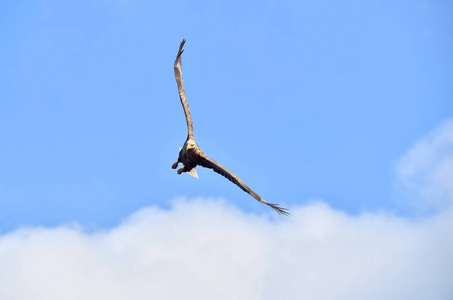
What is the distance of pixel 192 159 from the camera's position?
27859 millimetres

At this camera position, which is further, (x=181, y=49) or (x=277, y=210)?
(x=181, y=49)

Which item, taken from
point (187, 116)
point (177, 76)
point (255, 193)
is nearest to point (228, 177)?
point (255, 193)

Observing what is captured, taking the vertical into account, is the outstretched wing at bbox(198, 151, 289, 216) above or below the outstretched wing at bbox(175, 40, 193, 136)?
below

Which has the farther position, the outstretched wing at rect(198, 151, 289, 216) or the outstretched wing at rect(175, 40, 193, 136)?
the outstretched wing at rect(175, 40, 193, 136)

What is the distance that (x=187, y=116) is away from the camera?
29.1 m

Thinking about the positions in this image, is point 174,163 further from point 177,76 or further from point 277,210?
point 277,210

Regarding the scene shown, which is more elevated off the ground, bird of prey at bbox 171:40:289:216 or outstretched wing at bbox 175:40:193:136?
outstretched wing at bbox 175:40:193:136

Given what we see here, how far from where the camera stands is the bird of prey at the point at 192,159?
2632 centimetres

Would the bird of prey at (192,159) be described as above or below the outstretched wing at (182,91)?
below

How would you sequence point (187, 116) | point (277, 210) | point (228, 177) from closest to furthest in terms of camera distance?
point (277, 210)
point (228, 177)
point (187, 116)

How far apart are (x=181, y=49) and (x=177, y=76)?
1.37m

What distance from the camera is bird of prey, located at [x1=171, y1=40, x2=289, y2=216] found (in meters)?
26.3

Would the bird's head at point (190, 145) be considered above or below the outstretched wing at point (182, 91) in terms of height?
below

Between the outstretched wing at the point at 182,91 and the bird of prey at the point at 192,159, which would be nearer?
the bird of prey at the point at 192,159
